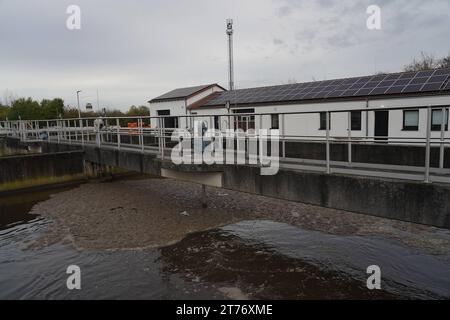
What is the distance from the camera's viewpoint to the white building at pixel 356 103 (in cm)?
1442

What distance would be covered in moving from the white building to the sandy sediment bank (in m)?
2.97

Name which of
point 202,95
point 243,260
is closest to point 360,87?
Answer: point 243,260

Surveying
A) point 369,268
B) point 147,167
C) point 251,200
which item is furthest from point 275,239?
point 147,167

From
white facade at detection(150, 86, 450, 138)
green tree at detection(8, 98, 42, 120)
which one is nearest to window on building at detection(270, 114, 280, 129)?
white facade at detection(150, 86, 450, 138)

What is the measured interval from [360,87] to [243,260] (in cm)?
1272

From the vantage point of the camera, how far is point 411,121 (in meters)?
14.9

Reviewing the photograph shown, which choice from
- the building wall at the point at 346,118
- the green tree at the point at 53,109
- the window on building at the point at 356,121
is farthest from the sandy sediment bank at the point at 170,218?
the green tree at the point at 53,109

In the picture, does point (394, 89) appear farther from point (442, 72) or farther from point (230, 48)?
point (230, 48)

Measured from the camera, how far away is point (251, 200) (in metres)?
13.3

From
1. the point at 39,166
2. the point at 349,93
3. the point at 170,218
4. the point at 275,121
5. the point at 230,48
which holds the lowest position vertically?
the point at 170,218

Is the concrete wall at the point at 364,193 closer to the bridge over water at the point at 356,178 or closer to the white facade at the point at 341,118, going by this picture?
the bridge over water at the point at 356,178

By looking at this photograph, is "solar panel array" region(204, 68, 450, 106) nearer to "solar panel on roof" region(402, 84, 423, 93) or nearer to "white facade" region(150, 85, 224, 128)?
"solar panel on roof" region(402, 84, 423, 93)

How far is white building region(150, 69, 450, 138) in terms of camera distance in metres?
14.4

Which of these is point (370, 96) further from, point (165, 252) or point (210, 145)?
point (165, 252)
